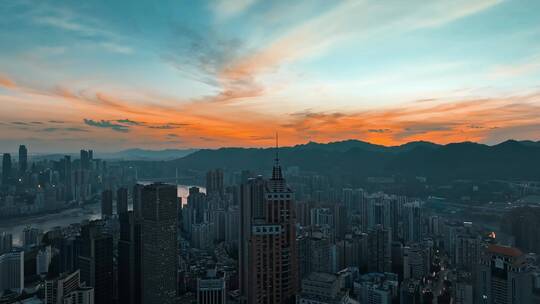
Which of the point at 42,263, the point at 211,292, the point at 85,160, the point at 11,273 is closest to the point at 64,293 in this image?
the point at 211,292

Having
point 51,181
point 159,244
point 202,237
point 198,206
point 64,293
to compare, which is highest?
point 51,181

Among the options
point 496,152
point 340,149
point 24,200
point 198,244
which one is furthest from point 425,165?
point 24,200

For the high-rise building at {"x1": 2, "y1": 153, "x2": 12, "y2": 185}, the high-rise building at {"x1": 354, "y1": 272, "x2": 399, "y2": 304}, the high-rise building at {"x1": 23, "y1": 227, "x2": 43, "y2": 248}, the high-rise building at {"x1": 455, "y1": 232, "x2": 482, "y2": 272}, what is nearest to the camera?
the high-rise building at {"x1": 354, "y1": 272, "x2": 399, "y2": 304}

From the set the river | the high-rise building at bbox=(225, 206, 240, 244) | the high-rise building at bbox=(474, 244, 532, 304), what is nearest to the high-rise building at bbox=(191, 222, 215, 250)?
the high-rise building at bbox=(225, 206, 240, 244)

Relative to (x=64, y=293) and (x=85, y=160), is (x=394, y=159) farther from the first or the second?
(x=64, y=293)

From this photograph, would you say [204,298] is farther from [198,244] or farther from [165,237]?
Result: [198,244]

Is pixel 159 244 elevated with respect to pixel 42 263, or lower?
elevated

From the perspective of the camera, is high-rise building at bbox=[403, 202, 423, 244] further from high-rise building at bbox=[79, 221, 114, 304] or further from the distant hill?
high-rise building at bbox=[79, 221, 114, 304]
